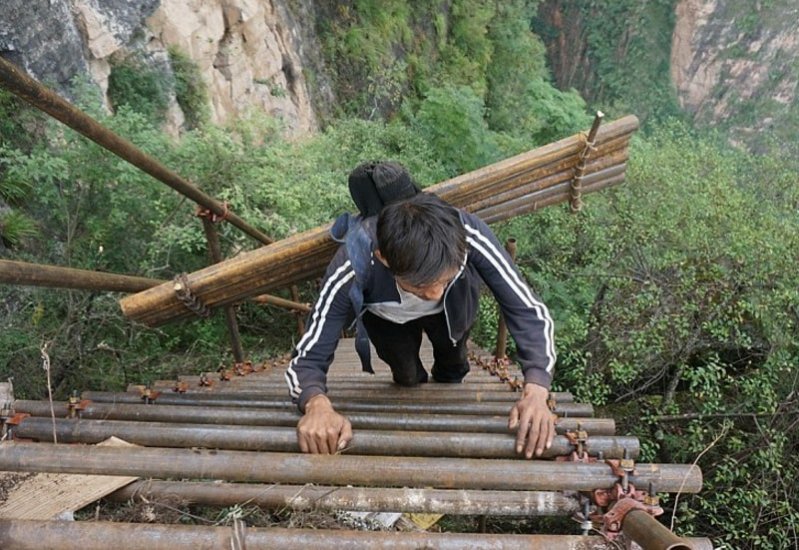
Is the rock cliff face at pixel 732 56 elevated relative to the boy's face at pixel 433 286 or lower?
elevated

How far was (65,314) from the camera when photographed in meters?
5.18

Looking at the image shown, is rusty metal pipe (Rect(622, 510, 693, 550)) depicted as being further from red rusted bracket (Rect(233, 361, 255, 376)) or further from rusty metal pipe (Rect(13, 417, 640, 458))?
red rusted bracket (Rect(233, 361, 255, 376))

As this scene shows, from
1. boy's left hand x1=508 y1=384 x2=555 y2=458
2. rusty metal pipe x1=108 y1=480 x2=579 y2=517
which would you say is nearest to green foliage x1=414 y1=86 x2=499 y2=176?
boy's left hand x1=508 y1=384 x2=555 y2=458

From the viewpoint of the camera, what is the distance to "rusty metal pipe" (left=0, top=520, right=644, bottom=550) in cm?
105

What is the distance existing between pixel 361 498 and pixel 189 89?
8.02 m

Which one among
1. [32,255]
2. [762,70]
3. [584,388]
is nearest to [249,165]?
[32,255]

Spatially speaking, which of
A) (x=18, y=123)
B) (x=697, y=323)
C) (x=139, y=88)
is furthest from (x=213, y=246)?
(x=697, y=323)

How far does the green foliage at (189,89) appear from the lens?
26.2 ft

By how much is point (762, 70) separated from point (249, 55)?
23365mm

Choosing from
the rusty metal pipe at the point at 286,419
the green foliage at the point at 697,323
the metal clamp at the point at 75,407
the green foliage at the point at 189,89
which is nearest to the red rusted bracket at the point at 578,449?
the rusty metal pipe at the point at 286,419

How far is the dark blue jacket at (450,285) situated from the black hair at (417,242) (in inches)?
9.1

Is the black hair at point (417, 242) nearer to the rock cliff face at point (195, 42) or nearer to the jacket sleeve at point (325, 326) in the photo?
the jacket sleeve at point (325, 326)

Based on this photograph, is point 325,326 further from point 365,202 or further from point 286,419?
point 365,202

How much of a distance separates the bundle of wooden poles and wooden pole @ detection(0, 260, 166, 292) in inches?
11.6
